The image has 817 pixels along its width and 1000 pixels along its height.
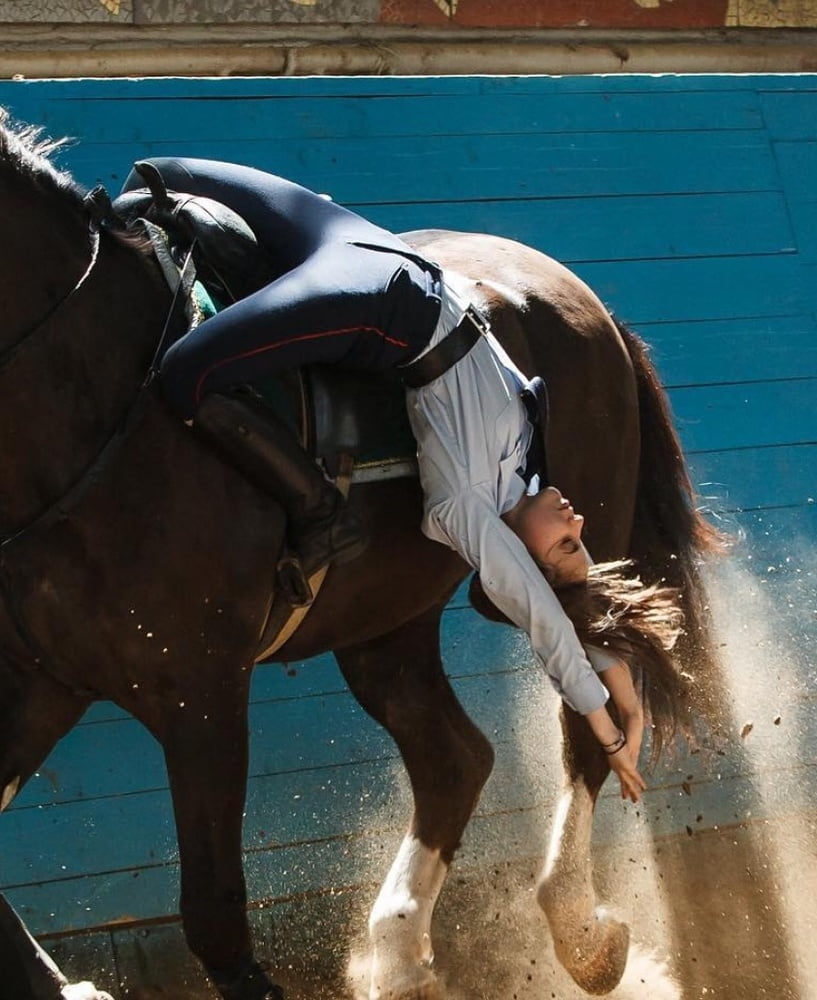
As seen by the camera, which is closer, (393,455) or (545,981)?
(393,455)

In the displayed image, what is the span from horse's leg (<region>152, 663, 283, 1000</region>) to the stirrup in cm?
20

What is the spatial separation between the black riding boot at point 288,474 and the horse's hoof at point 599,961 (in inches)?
49.8

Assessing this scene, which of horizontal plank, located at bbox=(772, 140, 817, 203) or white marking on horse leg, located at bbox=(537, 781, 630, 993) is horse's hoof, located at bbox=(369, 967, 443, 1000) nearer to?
white marking on horse leg, located at bbox=(537, 781, 630, 993)

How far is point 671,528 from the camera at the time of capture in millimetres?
3852

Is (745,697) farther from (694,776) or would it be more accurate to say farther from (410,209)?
(410,209)

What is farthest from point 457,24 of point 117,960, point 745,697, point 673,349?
point 117,960

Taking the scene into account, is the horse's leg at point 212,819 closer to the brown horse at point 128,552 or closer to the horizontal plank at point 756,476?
the brown horse at point 128,552

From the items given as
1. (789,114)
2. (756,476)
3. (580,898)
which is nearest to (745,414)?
(756,476)

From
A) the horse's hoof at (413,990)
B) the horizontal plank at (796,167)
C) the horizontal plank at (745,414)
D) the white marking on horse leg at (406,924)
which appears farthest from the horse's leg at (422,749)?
the horizontal plank at (796,167)

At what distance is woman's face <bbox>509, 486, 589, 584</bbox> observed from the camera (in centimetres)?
305

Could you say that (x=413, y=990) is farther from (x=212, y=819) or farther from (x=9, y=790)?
(x=9, y=790)

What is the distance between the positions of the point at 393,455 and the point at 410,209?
1.54 m

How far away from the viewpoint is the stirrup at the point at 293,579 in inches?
111

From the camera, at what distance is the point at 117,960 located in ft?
12.2
